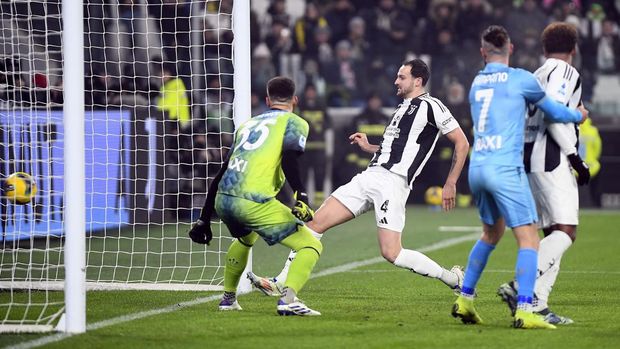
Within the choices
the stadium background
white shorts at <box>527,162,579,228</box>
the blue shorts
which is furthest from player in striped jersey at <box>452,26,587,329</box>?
the stadium background

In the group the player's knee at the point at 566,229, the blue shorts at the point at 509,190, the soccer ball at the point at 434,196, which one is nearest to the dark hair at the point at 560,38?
the blue shorts at the point at 509,190

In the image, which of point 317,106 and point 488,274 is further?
point 317,106

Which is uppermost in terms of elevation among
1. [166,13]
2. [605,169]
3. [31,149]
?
[166,13]

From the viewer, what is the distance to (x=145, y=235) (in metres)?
14.4

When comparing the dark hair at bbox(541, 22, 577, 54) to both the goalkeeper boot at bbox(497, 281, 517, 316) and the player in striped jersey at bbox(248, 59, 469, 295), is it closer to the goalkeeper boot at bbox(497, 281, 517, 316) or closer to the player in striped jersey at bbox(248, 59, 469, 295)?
the player in striped jersey at bbox(248, 59, 469, 295)

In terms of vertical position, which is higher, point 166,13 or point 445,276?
point 166,13

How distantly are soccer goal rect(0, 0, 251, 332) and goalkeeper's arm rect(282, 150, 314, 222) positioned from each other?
137 cm

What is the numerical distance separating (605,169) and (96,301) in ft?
47.2

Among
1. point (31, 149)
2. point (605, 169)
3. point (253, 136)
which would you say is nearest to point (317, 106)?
point (605, 169)

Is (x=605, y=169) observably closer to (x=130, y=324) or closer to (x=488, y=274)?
(x=488, y=274)

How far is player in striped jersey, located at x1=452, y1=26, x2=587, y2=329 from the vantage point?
755 cm

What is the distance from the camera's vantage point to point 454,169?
8836mm

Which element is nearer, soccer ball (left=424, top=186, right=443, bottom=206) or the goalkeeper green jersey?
the goalkeeper green jersey

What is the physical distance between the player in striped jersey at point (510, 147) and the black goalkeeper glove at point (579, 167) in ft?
0.95
